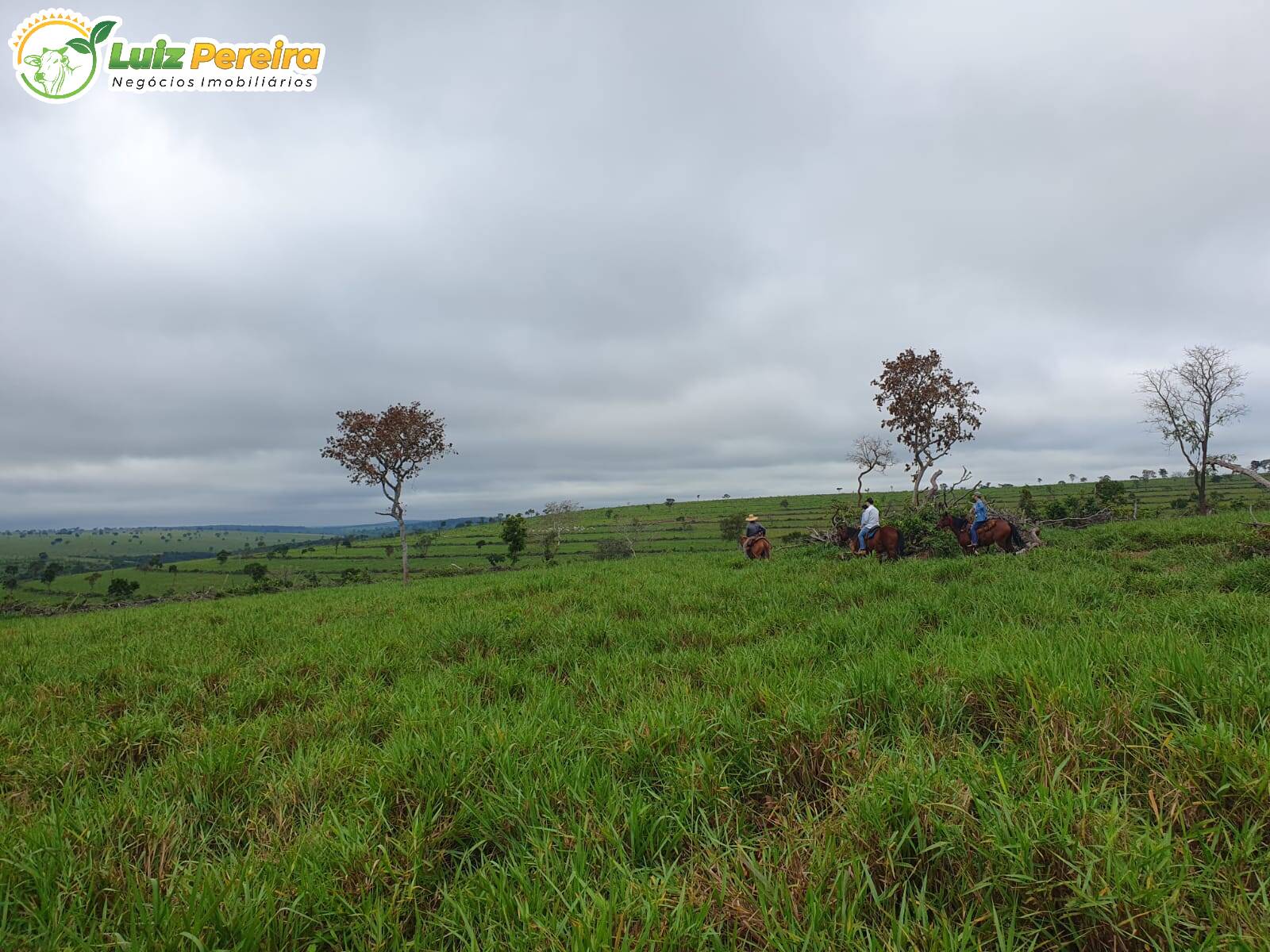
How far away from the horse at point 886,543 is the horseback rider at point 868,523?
0.12m

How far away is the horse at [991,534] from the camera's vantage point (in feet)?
48.6

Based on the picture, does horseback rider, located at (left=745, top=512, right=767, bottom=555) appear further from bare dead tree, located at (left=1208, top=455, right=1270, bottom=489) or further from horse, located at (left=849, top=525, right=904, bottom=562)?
bare dead tree, located at (left=1208, top=455, right=1270, bottom=489)

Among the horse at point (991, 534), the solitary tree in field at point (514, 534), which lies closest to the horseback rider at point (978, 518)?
the horse at point (991, 534)

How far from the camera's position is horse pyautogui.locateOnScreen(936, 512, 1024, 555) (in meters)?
14.8

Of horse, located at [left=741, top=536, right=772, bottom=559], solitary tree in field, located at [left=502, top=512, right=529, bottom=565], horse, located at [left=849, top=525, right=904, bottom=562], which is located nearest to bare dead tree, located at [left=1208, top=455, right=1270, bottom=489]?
horse, located at [left=849, top=525, right=904, bottom=562]

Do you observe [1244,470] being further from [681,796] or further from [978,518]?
[681,796]

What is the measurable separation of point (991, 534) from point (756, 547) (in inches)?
292

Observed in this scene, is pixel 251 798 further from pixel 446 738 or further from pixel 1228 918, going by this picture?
pixel 1228 918

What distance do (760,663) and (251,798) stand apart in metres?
4.52

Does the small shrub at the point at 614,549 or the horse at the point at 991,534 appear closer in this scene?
the horse at the point at 991,534

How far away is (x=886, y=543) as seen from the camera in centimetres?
1575

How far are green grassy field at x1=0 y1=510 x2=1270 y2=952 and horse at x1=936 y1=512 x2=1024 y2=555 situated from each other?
9083 millimetres

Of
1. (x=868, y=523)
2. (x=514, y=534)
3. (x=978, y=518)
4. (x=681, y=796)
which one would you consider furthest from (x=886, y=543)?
(x=514, y=534)

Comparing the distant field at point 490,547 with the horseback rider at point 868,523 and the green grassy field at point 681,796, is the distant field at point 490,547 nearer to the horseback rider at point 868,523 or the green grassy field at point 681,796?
the horseback rider at point 868,523
